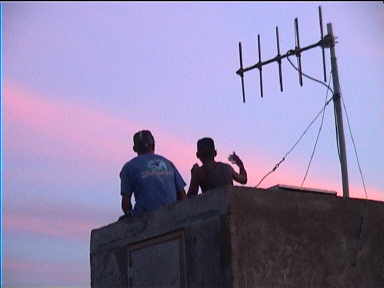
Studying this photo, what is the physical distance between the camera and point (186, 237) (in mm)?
7797

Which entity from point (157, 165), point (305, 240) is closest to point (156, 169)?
point (157, 165)

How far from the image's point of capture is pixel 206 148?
28.4ft

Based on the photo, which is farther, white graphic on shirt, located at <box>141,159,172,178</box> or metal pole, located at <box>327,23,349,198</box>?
metal pole, located at <box>327,23,349,198</box>

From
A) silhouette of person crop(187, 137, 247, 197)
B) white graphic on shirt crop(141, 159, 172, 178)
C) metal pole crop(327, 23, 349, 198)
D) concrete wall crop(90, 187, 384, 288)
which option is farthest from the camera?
metal pole crop(327, 23, 349, 198)

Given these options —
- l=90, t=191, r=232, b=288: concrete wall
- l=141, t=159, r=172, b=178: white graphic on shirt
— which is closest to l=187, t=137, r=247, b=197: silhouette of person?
l=141, t=159, r=172, b=178: white graphic on shirt

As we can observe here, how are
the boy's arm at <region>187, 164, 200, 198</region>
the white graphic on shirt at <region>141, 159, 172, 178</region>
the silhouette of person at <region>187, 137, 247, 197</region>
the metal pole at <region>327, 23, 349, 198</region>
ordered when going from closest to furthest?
the white graphic on shirt at <region>141, 159, 172, 178</region>
the silhouette of person at <region>187, 137, 247, 197</region>
the boy's arm at <region>187, 164, 200, 198</region>
the metal pole at <region>327, 23, 349, 198</region>

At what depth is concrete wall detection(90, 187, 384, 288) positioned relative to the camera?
24.2ft

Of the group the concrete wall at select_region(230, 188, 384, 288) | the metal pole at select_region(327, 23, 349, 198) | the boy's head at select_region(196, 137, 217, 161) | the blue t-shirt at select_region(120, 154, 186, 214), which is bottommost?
the concrete wall at select_region(230, 188, 384, 288)

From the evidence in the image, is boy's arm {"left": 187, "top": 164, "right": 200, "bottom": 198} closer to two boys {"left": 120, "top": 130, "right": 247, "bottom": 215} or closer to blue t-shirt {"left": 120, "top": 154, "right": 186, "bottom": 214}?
two boys {"left": 120, "top": 130, "right": 247, "bottom": 215}

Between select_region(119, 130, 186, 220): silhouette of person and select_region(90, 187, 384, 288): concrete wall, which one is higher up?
select_region(119, 130, 186, 220): silhouette of person

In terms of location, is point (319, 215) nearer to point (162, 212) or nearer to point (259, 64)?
point (162, 212)

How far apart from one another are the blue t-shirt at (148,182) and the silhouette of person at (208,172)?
240mm

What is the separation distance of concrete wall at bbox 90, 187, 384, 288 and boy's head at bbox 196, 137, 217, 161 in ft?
2.83

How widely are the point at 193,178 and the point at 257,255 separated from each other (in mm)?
1513
